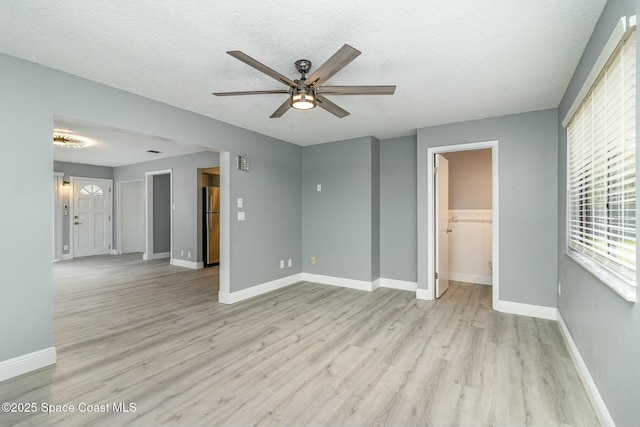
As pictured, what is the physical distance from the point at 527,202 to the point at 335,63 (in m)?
3.04

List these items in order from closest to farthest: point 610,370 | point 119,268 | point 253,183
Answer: point 610,370
point 253,183
point 119,268

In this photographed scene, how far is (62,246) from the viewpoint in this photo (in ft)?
24.8

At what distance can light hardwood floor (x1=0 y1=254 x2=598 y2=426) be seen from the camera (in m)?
1.85

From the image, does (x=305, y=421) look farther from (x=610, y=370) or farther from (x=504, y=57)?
(x=504, y=57)

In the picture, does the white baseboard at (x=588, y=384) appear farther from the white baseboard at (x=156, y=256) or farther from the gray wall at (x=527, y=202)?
the white baseboard at (x=156, y=256)

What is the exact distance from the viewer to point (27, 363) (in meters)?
2.31

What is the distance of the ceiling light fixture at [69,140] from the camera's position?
194 inches

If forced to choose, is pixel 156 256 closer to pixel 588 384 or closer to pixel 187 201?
pixel 187 201

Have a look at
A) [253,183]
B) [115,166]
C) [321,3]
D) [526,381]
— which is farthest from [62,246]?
[526,381]

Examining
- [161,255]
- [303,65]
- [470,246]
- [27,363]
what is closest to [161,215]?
[161,255]

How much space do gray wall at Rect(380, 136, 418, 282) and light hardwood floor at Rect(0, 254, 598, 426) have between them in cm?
83

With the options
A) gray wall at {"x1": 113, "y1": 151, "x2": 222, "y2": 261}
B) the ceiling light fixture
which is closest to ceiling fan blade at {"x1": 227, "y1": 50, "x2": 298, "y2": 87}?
gray wall at {"x1": 113, "y1": 151, "x2": 222, "y2": 261}

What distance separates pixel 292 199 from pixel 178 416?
377 centimetres

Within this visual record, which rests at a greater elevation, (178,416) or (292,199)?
(292,199)
